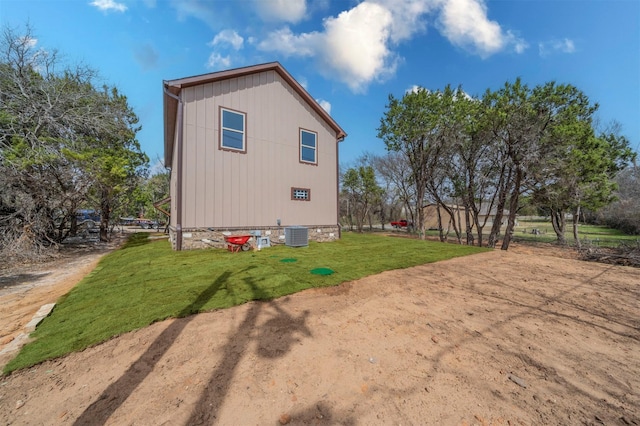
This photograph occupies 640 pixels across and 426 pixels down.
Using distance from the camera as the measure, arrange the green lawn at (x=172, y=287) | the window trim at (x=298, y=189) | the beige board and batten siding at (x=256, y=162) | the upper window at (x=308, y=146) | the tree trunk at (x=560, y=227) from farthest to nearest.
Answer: the tree trunk at (x=560, y=227), the upper window at (x=308, y=146), the window trim at (x=298, y=189), the beige board and batten siding at (x=256, y=162), the green lawn at (x=172, y=287)

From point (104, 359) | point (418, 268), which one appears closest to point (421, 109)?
point (418, 268)

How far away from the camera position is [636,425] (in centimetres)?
190

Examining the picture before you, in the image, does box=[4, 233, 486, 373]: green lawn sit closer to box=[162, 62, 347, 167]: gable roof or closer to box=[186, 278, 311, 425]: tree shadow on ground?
box=[186, 278, 311, 425]: tree shadow on ground

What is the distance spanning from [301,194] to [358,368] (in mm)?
9606

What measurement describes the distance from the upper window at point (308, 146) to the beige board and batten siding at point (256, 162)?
21cm

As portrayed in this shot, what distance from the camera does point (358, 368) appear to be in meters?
2.56

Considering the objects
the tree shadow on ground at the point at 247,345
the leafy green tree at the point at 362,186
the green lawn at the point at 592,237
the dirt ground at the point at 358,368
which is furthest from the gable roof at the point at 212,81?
the green lawn at the point at 592,237

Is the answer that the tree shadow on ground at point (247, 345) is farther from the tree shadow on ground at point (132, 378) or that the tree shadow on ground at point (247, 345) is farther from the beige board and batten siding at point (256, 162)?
the beige board and batten siding at point (256, 162)

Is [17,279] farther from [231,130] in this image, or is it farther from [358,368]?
[358,368]

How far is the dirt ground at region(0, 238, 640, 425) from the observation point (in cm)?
203

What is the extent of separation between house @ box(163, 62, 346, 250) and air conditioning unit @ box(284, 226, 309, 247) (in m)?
0.63

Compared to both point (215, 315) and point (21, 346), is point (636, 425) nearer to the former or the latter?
point (215, 315)

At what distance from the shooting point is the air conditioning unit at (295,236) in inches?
404

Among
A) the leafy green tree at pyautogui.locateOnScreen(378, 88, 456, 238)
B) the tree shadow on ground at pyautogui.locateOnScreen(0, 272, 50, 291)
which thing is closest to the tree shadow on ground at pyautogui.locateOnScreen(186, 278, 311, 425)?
the tree shadow on ground at pyautogui.locateOnScreen(0, 272, 50, 291)
